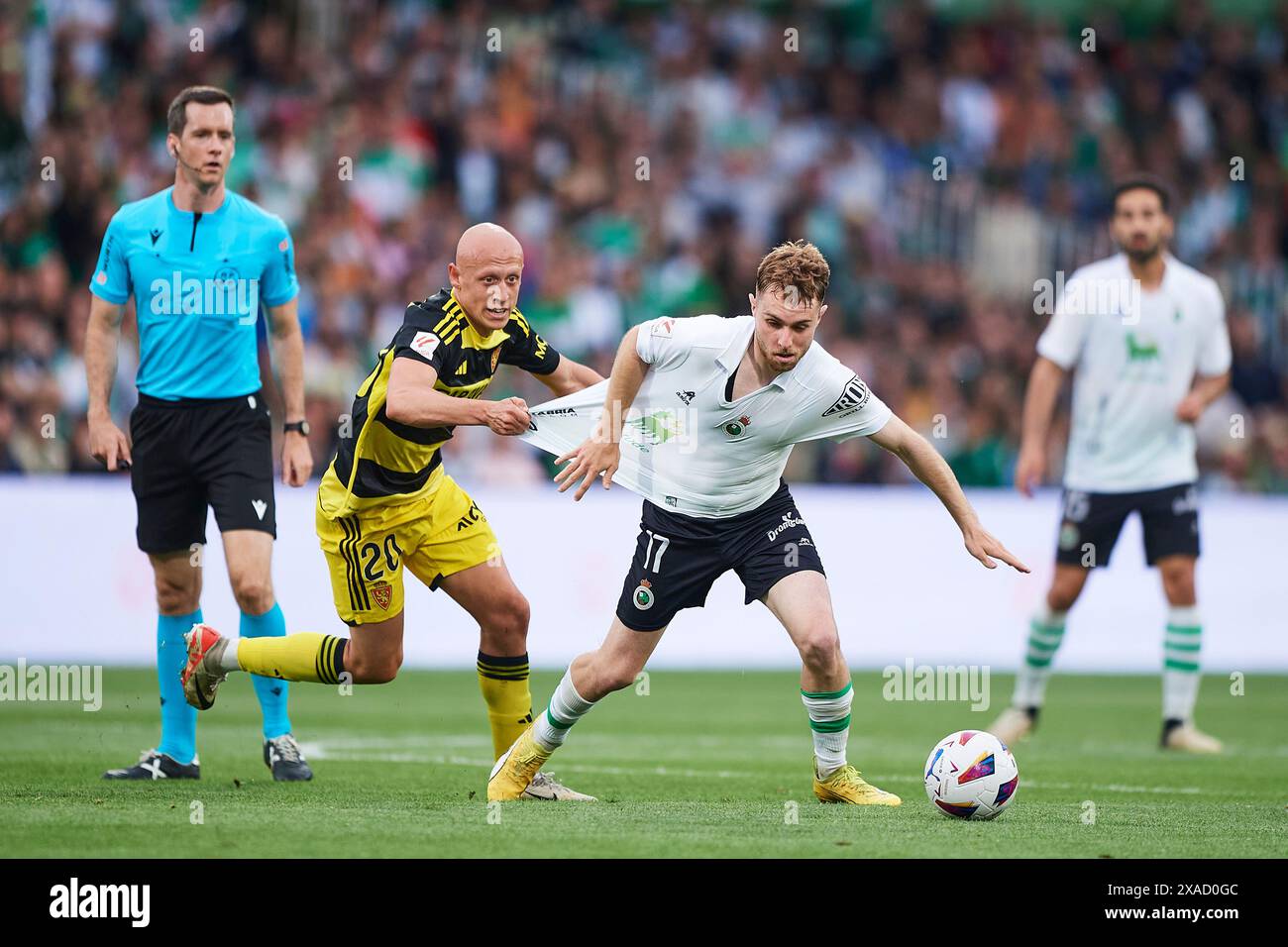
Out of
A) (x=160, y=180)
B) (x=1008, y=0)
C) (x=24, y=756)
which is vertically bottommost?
(x=24, y=756)

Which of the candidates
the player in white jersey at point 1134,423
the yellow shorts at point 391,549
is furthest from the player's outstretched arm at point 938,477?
the player in white jersey at point 1134,423

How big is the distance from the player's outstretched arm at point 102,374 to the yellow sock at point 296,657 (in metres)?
1.09

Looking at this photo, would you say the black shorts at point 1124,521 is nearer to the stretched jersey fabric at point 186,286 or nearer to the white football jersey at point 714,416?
the white football jersey at point 714,416

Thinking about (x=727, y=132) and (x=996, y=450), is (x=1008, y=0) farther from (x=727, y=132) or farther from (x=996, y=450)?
(x=996, y=450)

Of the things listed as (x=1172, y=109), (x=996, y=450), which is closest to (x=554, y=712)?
(x=996, y=450)

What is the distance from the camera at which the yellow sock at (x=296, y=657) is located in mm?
7584

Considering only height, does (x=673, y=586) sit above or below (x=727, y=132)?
below

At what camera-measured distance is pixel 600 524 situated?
15.0 m

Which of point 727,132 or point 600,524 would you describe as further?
point 727,132

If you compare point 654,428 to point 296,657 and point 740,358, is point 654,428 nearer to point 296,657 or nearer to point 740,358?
point 740,358

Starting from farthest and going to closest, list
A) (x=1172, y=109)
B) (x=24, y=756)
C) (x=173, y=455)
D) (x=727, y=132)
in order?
(x=1172, y=109) → (x=727, y=132) → (x=24, y=756) → (x=173, y=455)

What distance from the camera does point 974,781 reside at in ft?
22.6
